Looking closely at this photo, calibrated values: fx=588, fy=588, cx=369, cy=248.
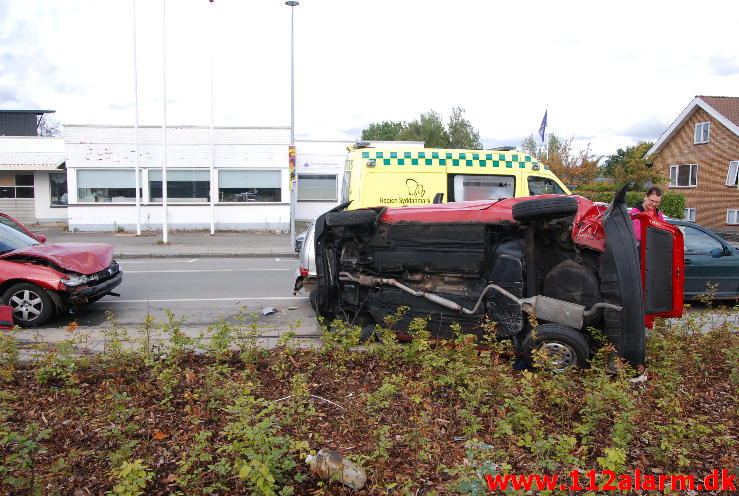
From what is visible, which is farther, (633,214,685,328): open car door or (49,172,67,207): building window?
(49,172,67,207): building window

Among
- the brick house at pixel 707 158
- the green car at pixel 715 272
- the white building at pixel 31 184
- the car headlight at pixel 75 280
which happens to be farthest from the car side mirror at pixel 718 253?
the white building at pixel 31 184

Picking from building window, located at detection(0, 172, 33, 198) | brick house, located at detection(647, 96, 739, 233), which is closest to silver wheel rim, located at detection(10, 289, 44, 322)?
building window, located at detection(0, 172, 33, 198)

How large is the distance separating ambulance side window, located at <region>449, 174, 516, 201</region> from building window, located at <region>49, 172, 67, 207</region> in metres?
24.1

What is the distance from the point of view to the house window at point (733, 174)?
27469mm

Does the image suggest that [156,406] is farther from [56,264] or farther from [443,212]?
[56,264]

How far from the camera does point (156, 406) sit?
465 cm

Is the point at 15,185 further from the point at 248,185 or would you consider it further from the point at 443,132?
the point at 443,132

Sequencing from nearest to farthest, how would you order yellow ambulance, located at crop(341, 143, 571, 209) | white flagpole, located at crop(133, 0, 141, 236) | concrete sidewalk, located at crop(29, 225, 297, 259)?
yellow ambulance, located at crop(341, 143, 571, 209), concrete sidewalk, located at crop(29, 225, 297, 259), white flagpole, located at crop(133, 0, 141, 236)

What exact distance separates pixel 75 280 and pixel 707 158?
3151 cm

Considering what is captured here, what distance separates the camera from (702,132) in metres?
30.8

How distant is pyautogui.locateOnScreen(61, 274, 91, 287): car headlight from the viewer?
7938 mm

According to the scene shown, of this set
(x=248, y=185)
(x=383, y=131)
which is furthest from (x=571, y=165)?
(x=383, y=131)

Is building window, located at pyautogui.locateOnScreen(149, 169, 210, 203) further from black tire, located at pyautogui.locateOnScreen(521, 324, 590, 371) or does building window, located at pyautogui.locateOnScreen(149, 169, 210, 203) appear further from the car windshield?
black tire, located at pyautogui.locateOnScreen(521, 324, 590, 371)

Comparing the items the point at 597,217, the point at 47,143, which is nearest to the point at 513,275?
the point at 597,217
